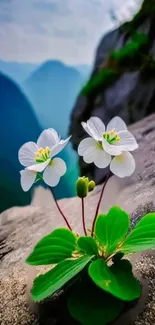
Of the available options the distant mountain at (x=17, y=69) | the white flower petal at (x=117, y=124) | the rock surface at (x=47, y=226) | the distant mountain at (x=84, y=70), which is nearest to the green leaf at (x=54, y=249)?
the rock surface at (x=47, y=226)

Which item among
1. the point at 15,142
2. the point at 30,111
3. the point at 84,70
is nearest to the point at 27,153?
the point at 15,142

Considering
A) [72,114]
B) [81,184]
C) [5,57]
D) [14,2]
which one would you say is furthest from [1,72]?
[81,184]

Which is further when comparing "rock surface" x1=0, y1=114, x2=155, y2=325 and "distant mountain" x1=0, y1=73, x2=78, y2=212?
"distant mountain" x1=0, y1=73, x2=78, y2=212

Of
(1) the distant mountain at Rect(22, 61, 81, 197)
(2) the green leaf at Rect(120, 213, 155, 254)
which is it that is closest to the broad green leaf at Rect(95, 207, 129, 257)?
(2) the green leaf at Rect(120, 213, 155, 254)

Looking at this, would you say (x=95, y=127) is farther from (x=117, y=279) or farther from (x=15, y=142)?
(x=15, y=142)

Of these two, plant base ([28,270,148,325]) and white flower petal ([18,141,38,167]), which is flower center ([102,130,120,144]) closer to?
white flower petal ([18,141,38,167])

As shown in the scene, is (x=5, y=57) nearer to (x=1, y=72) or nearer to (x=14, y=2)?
(x=1, y=72)
